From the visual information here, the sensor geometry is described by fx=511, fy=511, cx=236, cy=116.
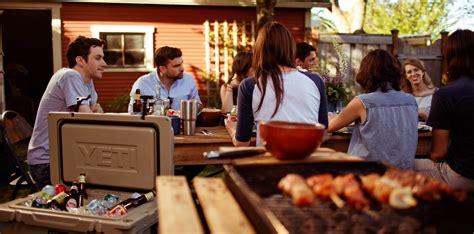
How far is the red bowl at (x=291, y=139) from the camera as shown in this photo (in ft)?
5.89

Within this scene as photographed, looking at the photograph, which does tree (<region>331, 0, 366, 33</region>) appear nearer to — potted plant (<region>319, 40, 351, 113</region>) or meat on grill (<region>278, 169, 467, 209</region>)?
potted plant (<region>319, 40, 351, 113</region>)

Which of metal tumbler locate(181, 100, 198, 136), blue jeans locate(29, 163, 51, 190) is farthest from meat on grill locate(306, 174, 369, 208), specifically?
blue jeans locate(29, 163, 51, 190)

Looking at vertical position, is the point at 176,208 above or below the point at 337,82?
below

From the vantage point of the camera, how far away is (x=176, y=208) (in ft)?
4.76

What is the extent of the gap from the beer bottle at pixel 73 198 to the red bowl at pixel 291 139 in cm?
147

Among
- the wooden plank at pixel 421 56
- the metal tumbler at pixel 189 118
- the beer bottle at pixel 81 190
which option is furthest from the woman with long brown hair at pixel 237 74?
the wooden plank at pixel 421 56

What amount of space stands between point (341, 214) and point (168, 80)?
347cm

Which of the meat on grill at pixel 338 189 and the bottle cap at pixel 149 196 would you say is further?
the bottle cap at pixel 149 196

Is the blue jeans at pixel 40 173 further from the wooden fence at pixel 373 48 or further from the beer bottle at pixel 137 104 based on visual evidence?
the wooden fence at pixel 373 48

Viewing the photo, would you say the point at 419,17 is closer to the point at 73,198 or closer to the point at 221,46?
the point at 221,46

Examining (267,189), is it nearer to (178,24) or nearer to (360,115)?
(360,115)

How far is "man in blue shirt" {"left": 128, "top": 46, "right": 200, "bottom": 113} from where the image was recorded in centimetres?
468

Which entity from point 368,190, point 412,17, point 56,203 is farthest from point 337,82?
point 412,17

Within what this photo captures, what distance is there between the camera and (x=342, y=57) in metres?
4.27
